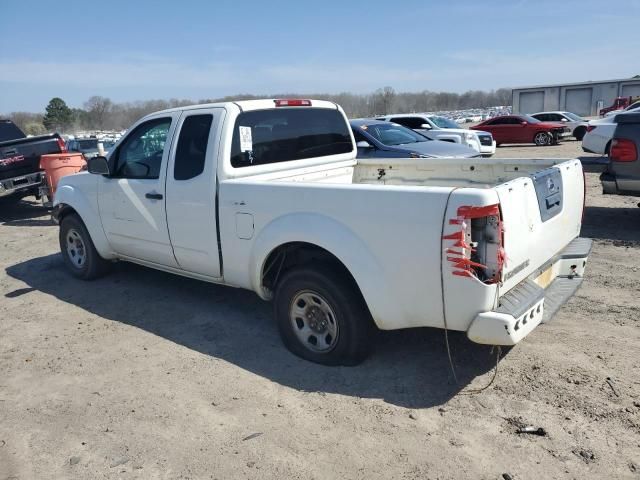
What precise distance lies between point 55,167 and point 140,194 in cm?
653

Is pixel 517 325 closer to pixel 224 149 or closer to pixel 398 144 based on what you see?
pixel 224 149

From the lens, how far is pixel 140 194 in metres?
5.23

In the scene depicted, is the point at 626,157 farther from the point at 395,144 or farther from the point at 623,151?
the point at 395,144

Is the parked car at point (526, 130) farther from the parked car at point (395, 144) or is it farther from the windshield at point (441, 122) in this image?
the parked car at point (395, 144)

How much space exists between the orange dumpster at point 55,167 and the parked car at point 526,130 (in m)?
20.4

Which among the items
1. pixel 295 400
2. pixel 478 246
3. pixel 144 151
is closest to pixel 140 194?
pixel 144 151

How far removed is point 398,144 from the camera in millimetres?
10922

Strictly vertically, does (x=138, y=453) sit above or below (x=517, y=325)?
below

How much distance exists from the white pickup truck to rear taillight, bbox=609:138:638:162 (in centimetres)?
349

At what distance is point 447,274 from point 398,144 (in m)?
8.05

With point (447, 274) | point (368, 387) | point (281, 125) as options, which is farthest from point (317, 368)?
point (281, 125)

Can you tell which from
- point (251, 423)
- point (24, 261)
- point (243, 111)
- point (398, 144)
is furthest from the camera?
point (398, 144)

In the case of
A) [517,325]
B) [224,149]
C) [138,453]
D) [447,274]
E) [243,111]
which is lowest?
[138,453]

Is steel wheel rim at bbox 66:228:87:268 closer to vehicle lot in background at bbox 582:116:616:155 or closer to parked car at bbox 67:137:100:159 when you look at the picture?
vehicle lot in background at bbox 582:116:616:155
